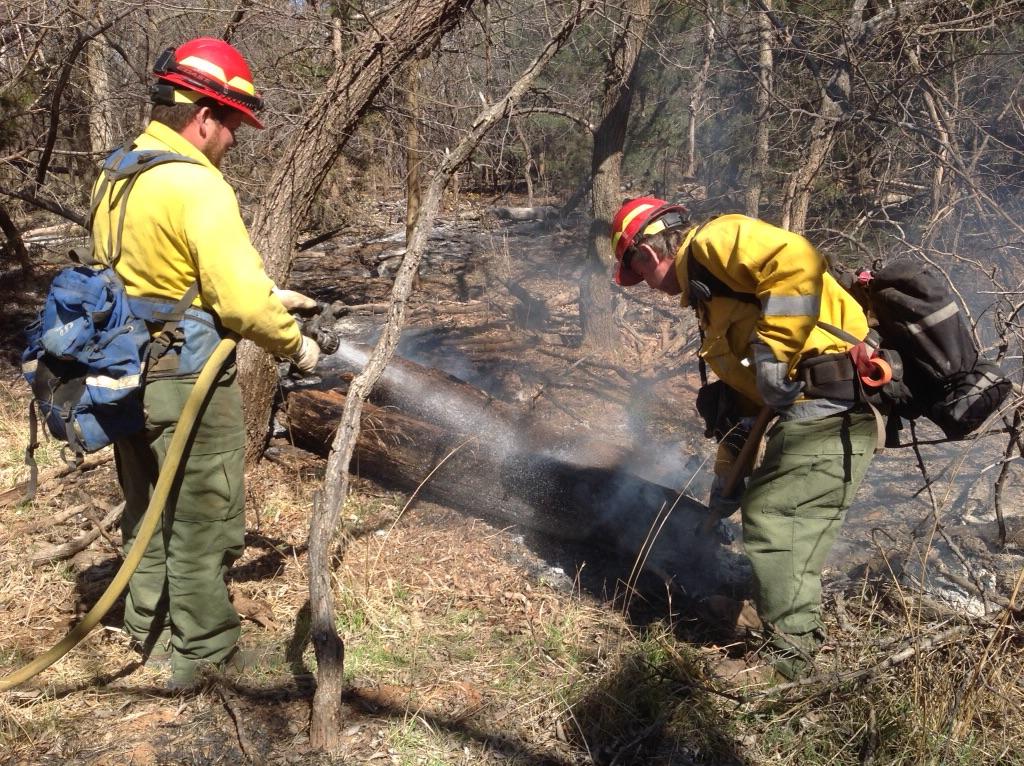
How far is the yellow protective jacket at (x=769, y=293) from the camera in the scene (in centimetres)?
264

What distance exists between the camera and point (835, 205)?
9.37 m

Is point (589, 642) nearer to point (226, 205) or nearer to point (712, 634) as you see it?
point (712, 634)

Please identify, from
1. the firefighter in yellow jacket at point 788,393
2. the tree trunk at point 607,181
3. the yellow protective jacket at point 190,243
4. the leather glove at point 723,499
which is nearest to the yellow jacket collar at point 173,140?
the yellow protective jacket at point 190,243

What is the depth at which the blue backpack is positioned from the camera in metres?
2.51

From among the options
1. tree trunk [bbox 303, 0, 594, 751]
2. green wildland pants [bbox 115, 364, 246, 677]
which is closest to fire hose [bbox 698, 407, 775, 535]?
tree trunk [bbox 303, 0, 594, 751]

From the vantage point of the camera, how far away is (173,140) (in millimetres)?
2660

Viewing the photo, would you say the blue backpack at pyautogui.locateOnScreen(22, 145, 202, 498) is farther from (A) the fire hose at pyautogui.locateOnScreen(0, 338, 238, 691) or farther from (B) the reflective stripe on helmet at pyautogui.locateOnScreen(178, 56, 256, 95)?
(B) the reflective stripe on helmet at pyautogui.locateOnScreen(178, 56, 256, 95)

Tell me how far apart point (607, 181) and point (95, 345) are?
5503 mm

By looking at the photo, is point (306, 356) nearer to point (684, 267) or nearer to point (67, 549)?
point (684, 267)

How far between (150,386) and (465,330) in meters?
5.34

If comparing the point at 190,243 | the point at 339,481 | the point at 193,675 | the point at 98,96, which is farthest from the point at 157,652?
the point at 98,96

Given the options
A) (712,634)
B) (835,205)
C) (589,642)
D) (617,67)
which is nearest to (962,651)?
(712,634)

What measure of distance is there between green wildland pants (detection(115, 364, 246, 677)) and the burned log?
1.38 meters

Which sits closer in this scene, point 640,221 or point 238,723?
point 238,723
